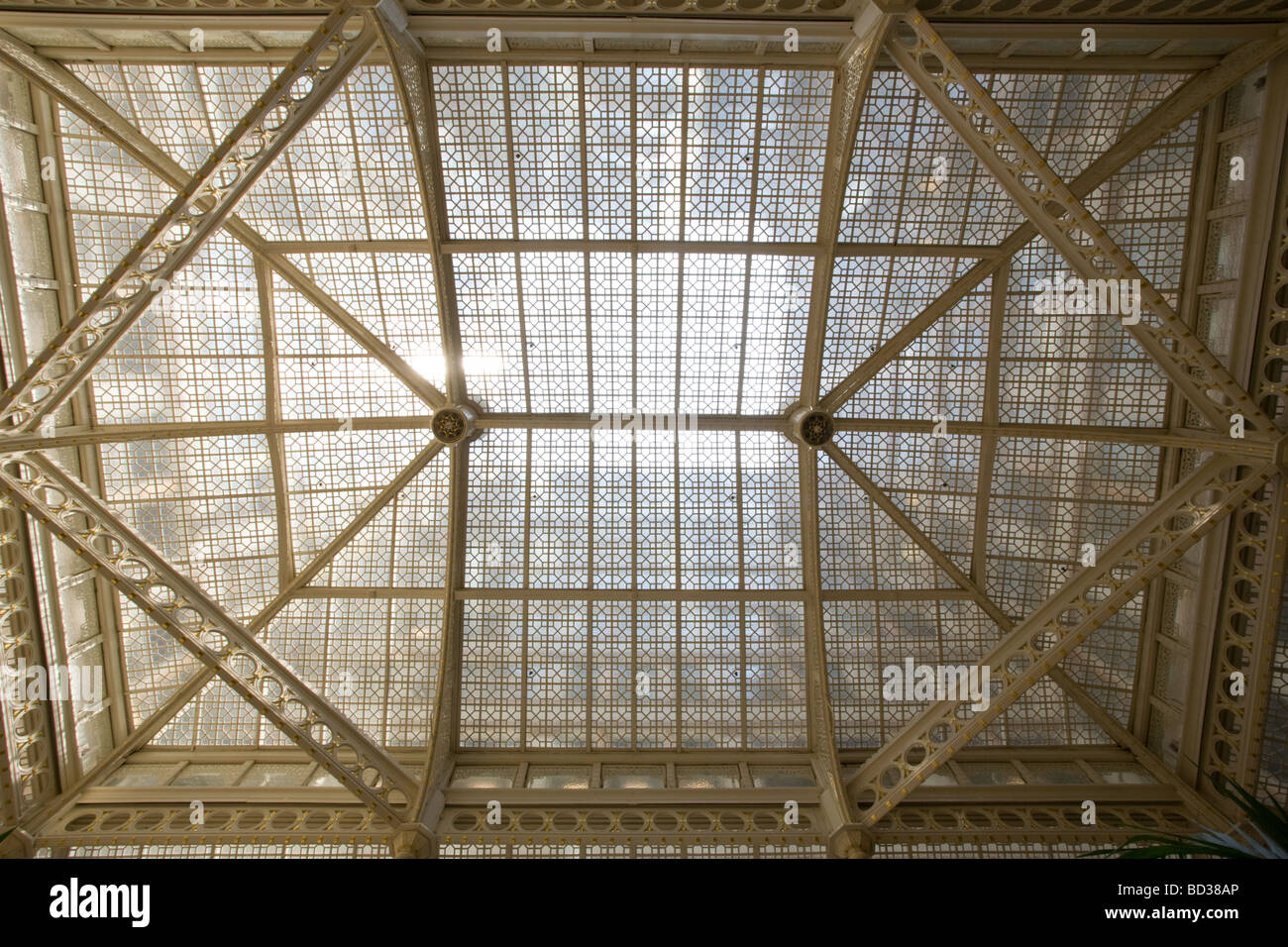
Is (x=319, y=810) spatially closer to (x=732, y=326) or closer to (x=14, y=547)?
(x=14, y=547)

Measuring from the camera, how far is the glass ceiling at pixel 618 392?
15.4 meters

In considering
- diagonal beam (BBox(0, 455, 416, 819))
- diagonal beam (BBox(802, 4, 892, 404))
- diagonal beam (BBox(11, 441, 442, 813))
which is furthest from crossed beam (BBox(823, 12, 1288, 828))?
diagonal beam (BBox(11, 441, 442, 813))

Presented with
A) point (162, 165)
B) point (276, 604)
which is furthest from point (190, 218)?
point (276, 604)

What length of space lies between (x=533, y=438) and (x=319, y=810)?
947 cm

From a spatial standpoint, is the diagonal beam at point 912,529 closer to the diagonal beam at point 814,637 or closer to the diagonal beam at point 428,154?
the diagonal beam at point 814,637

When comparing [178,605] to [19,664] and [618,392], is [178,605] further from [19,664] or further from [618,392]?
[618,392]

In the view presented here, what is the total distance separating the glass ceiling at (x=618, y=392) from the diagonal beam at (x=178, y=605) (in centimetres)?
422

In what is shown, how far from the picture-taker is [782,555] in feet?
60.7

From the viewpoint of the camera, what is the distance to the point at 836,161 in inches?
605

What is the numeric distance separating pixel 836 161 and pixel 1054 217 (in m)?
4.63

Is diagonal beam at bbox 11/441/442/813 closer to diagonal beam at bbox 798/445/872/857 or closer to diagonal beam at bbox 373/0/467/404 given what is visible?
diagonal beam at bbox 373/0/467/404

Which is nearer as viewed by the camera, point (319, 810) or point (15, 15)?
point (15, 15)
